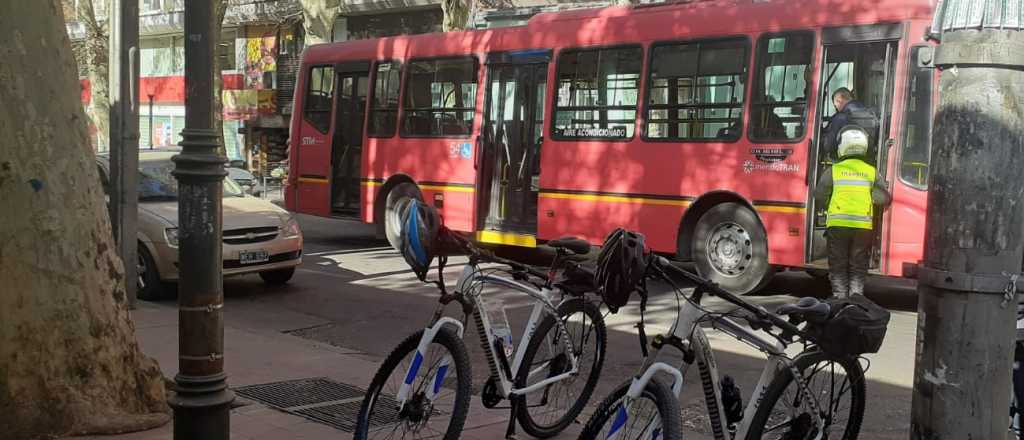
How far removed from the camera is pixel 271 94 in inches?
1396

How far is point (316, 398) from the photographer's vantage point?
661 cm

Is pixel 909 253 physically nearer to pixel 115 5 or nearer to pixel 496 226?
pixel 496 226

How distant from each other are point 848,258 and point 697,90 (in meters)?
3.08

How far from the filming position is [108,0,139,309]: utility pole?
9.47 meters

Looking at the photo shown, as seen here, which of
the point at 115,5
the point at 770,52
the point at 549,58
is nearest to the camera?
the point at 115,5

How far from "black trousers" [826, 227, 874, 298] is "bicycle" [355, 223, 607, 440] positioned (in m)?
4.77

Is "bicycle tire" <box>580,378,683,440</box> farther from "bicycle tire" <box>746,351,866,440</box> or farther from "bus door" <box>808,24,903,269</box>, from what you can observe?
"bus door" <box>808,24,903,269</box>

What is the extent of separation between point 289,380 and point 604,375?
2.19 meters

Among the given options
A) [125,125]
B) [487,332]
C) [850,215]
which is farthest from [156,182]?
[487,332]

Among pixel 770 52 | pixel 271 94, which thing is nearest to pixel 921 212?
pixel 770 52

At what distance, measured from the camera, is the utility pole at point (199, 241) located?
14.8ft

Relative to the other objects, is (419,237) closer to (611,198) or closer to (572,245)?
(572,245)

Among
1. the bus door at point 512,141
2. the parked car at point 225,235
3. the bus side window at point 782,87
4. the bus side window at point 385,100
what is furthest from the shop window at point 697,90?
the bus side window at point 385,100

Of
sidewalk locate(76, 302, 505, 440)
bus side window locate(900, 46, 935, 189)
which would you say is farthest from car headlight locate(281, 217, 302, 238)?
bus side window locate(900, 46, 935, 189)
